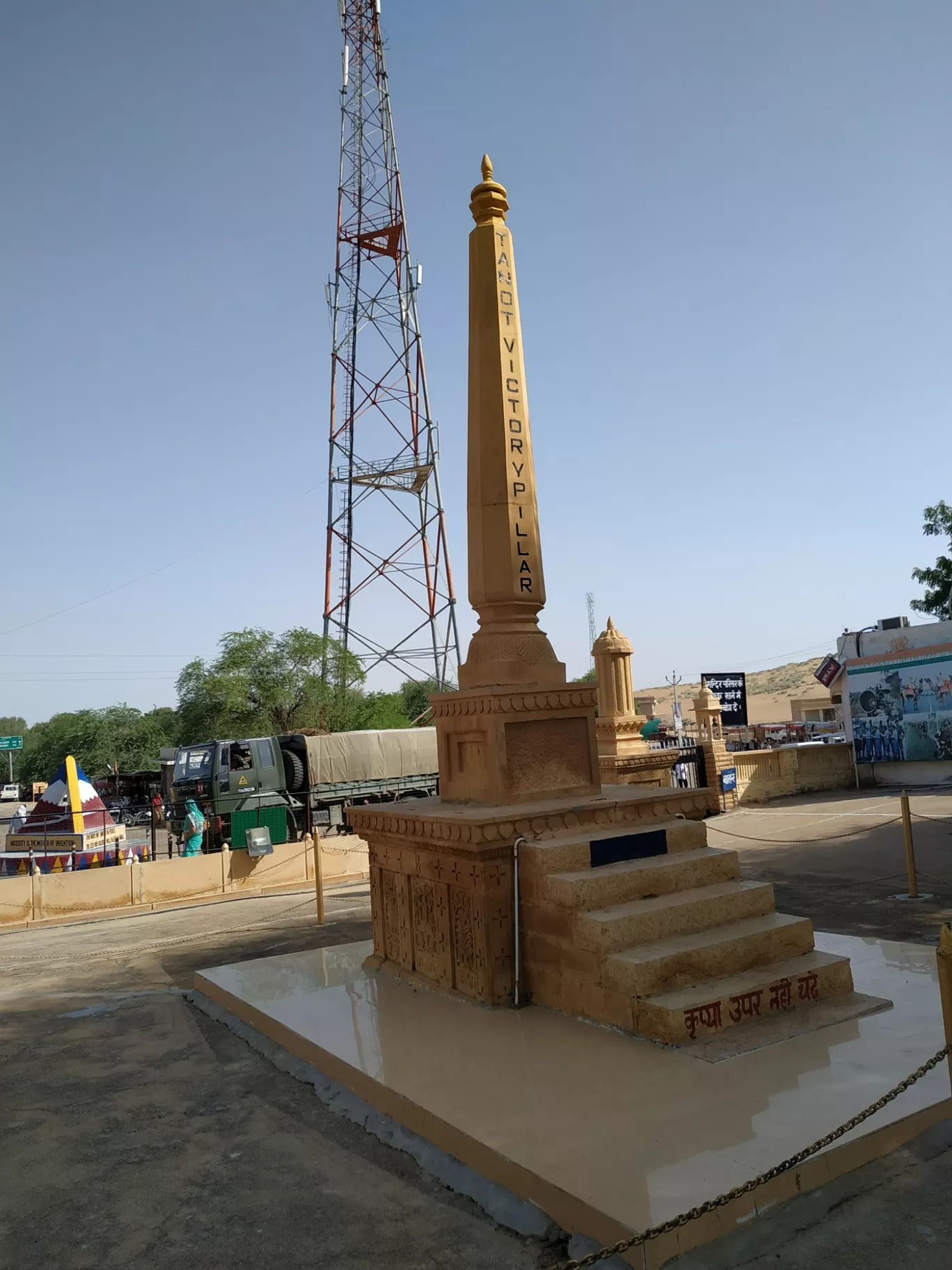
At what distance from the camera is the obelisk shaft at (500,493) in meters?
6.58

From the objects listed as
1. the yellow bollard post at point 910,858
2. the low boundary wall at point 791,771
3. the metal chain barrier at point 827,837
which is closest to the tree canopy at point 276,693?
the low boundary wall at point 791,771

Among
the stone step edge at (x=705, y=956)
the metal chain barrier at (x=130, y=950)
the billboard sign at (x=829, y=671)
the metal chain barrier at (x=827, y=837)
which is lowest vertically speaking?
the metal chain barrier at (x=827, y=837)

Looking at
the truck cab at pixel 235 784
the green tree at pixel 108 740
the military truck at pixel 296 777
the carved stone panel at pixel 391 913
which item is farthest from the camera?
the green tree at pixel 108 740

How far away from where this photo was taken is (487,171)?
23.7ft

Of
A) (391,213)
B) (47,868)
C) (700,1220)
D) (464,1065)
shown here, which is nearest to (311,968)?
(464,1065)

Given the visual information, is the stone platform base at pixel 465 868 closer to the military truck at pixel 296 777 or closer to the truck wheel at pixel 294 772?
the military truck at pixel 296 777

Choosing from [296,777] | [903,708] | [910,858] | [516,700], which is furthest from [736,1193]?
[903,708]

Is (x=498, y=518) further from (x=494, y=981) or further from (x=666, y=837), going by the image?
(x=494, y=981)

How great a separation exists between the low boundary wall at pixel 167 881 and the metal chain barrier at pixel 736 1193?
391 inches

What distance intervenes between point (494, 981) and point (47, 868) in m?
12.1

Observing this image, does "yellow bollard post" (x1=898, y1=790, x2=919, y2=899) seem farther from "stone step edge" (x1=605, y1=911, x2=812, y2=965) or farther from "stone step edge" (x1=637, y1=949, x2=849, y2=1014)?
"stone step edge" (x1=637, y1=949, x2=849, y2=1014)

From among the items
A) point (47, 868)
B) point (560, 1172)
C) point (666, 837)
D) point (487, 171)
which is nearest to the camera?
point (560, 1172)

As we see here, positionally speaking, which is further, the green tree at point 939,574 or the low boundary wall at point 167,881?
the green tree at point 939,574

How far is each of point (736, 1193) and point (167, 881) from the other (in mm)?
12578
